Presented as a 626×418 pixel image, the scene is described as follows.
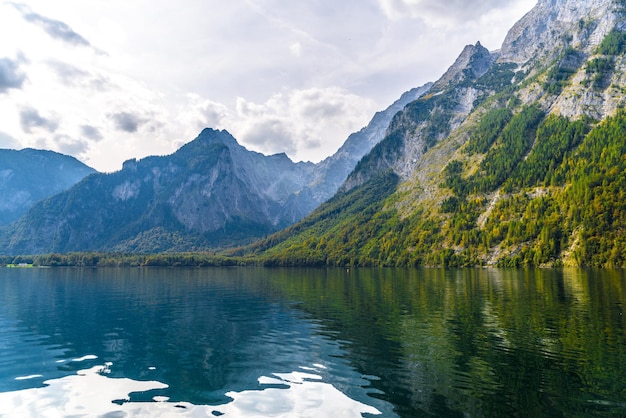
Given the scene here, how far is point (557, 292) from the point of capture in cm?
8156

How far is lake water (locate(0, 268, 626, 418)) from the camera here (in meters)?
24.2

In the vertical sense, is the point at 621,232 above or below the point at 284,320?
above

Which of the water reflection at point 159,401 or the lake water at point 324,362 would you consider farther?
the lake water at point 324,362

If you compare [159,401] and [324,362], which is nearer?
[159,401]

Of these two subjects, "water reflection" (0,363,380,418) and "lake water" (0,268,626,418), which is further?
"lake water" (0,268,626,418)

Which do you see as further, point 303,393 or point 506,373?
point 506,373

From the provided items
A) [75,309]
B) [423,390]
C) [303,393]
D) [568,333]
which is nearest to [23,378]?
[303,393]

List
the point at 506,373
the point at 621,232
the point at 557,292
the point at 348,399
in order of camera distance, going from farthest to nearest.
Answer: the point at 621,232, the point at 557,292, the point at 506,373, the point at 348,399

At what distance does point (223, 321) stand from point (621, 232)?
684ft

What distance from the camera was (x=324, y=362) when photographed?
34125mm

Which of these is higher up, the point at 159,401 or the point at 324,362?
the point at 159,401

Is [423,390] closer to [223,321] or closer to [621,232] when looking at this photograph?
[223,321]

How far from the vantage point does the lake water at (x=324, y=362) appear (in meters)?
24.2

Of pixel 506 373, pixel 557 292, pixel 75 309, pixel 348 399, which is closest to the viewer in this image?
pixel 348 399
